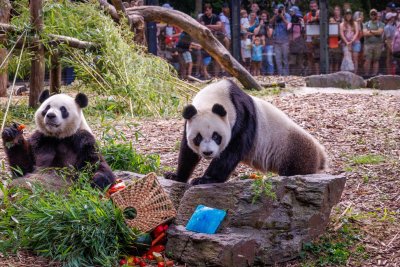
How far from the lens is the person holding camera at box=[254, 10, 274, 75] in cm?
1573

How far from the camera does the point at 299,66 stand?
16.2 m

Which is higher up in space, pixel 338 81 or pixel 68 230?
pixel 68 230

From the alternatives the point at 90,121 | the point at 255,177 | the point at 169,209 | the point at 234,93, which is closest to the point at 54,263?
the point at 169,209

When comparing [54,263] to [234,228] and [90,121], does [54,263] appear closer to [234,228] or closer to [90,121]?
[234,228]

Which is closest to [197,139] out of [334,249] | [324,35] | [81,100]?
[81,100]

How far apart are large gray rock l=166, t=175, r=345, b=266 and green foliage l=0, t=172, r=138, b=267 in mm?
419

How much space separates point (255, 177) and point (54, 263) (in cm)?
155

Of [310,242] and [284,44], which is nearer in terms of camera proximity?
[310,242]

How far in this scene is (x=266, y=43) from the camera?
15758mm

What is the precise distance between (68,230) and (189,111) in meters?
1.23

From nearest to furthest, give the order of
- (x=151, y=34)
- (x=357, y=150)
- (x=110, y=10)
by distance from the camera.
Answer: (x=357, y=150) < (x=110, y=10) < (x=151, y=34)

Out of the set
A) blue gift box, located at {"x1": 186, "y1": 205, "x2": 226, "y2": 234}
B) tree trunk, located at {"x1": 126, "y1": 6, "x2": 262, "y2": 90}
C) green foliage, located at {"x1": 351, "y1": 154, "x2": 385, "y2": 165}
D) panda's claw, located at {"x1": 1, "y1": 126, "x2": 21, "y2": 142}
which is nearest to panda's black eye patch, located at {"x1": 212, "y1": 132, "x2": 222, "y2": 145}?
blue gift box, located at {"x1": 186, "y1": 205, "x2": 226, "y2": 234}

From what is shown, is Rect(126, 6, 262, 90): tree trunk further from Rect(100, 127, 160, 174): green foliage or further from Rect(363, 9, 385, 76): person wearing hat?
Rect(100, 127, 160, 174): green foliage

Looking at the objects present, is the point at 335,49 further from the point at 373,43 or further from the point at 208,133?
the point at 208,133
